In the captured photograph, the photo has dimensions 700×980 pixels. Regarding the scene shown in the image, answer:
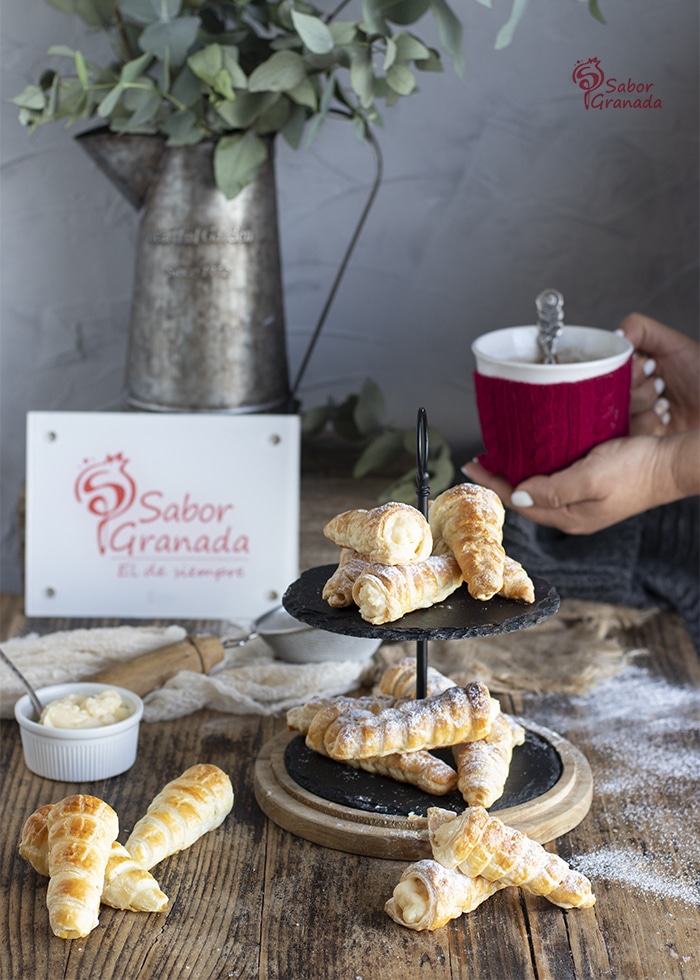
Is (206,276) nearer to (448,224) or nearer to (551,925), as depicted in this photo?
(448,224)

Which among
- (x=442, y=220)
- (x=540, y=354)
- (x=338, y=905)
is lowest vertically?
(x=338, y=905)

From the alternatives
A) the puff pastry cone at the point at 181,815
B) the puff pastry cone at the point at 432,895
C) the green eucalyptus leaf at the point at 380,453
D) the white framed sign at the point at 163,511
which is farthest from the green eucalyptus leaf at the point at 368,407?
the puff pastry cone at the point at 432,895

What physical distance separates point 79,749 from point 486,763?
0.33m

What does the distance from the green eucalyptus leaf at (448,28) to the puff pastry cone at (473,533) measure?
52cm

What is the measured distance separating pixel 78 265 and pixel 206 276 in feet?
1.14

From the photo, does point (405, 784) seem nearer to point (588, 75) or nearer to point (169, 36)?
point (169, 36)

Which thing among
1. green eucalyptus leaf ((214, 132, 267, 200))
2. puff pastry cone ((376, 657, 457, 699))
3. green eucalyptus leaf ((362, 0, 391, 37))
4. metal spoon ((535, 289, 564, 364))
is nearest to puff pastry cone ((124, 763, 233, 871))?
puff pastry cone ((376, 657, 457, 699))

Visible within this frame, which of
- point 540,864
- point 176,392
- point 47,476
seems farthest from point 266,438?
point 540,864

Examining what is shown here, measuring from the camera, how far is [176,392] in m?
1.18

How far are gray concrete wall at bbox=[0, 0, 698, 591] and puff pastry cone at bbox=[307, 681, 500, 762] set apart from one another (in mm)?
708

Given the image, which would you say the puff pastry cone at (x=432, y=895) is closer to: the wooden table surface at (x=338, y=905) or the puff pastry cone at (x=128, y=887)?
the wooden table surface at (x=338, y=905)

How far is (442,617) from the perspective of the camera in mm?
688

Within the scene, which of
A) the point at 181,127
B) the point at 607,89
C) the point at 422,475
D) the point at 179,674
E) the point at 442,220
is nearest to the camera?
the point at 422,475

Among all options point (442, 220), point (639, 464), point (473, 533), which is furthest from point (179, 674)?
point (442, 220)
